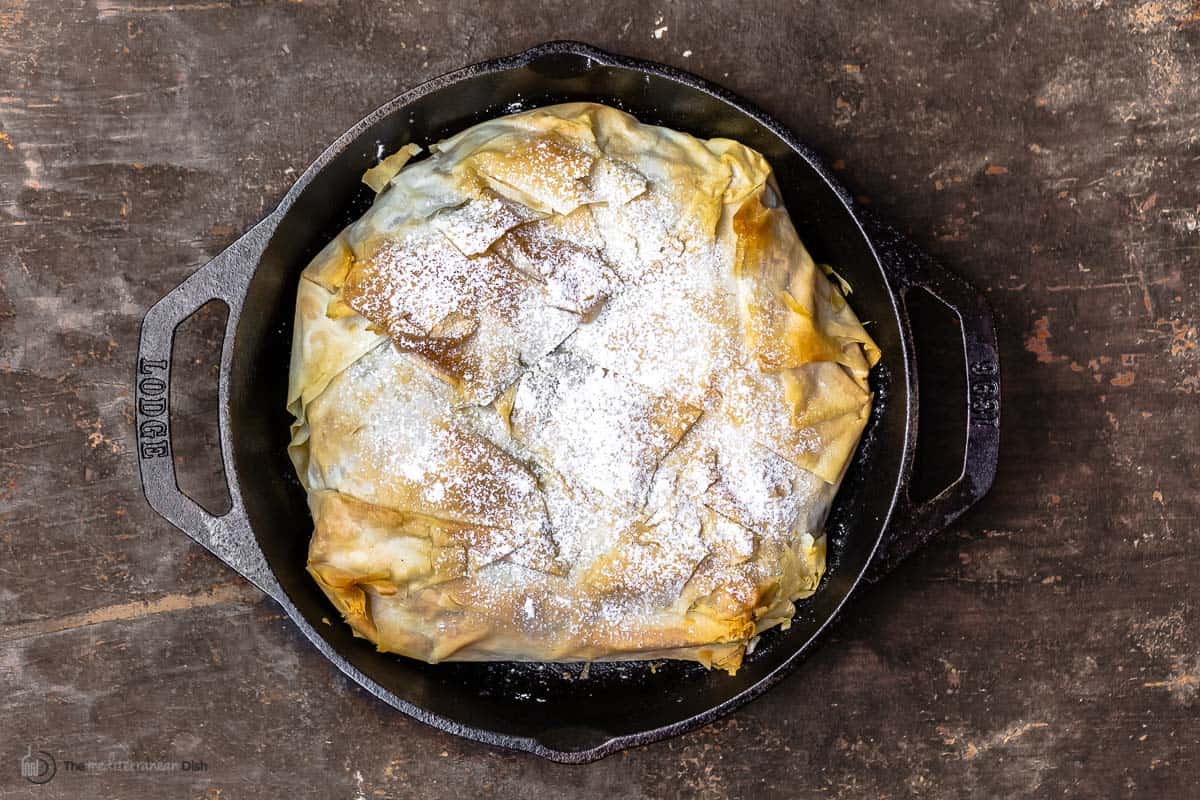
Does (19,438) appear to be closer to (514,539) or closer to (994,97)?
(514,539)

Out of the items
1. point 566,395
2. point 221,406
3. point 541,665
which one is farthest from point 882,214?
point 221,406

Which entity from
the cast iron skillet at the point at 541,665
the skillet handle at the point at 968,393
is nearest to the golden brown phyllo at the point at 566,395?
the cast iron skillet at the point at 541,665

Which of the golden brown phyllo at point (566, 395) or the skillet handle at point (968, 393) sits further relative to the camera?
the skillet handle at point (968, 393)

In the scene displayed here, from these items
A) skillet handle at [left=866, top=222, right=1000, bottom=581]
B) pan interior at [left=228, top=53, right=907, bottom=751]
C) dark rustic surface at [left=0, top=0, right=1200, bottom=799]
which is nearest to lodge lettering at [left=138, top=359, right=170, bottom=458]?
pan interior at [left=228, top=53, right=907, bottom=751]

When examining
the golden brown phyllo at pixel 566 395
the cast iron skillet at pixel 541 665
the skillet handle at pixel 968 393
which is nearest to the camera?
the golden brown phyllo at pixel 566 395

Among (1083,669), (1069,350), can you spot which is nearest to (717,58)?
(1069,350)

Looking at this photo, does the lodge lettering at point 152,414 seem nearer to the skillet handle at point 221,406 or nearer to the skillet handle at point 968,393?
the skillet handle at point 221,406

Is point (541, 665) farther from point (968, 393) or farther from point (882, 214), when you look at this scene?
point (882, 214)

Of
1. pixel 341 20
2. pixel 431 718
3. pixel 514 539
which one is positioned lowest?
pixel 431 718

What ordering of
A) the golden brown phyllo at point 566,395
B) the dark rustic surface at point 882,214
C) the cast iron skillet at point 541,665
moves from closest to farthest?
the golden brown phyllo at point 566,395
the cast iron skillet at point 541,665
the dark rustic surface at point 882,214
